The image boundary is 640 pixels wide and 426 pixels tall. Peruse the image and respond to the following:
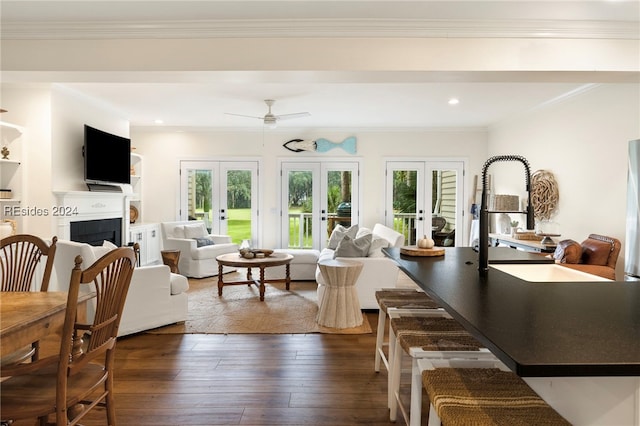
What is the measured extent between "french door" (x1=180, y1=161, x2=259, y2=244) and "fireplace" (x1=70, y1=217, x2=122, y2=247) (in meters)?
1.77

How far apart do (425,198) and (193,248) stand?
4.42 m

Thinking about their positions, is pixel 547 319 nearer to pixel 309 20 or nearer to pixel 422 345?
pixel 422 345

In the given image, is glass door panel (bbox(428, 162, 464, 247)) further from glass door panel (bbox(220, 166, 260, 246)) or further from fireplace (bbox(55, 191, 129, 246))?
fireplace (bbox(55, 191, 129, 246))

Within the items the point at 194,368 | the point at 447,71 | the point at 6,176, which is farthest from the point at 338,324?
the point at 6,176

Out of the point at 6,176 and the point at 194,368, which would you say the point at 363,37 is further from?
the point at 6,176

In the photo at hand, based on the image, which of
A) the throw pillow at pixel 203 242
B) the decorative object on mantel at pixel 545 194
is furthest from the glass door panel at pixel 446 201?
the throw pillow at pixel 203 242

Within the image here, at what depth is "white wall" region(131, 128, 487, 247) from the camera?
763 centimetres

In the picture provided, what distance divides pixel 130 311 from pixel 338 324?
198cm

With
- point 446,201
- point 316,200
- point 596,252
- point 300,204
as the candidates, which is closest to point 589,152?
point 596,252

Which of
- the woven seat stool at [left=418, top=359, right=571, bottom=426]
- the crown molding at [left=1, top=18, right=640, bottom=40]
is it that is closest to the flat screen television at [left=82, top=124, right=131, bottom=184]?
the crown molding at [left=1, top=18, right=640, bottom=40]

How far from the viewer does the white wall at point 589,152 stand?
420cm

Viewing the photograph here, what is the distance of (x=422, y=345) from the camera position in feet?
5.65

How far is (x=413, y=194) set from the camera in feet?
25.5

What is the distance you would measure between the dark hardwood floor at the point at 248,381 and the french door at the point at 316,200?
4.10 meters
